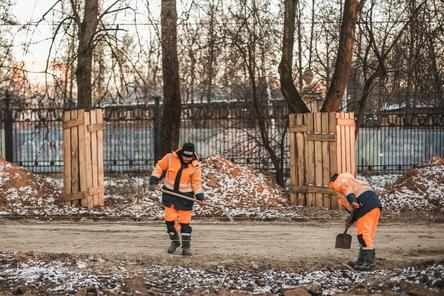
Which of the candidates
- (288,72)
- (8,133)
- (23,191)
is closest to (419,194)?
(288,72)

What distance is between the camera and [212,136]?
20672 mm

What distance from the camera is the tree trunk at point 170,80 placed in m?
15.6

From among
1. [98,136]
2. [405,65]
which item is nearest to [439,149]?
[405,65]

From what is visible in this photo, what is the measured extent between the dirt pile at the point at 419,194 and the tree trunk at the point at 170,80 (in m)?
5.09

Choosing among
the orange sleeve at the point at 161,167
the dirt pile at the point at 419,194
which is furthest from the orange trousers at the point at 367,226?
the dirt pile at the point at 419,194

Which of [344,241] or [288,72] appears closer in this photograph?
[344,241]

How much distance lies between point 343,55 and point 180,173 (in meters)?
6.79

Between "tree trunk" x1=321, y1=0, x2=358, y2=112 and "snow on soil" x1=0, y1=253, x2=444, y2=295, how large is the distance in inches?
285

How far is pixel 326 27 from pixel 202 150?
573 cm

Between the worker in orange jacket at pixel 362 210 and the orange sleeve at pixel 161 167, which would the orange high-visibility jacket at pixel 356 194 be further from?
the orange sleeve at pixel 161 167

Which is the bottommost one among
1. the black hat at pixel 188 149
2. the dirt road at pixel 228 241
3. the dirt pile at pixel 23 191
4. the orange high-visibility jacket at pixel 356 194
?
the dirt road at pixel 228 241

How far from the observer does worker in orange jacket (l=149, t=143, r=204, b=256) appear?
9.82 meters

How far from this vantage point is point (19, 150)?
21.2 meters

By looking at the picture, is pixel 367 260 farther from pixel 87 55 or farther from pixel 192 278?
pixel 87 55
